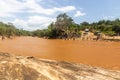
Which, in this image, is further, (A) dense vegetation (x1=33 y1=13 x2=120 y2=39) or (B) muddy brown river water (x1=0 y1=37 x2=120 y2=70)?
(A) dense vegetation (x1=33 y1=13 x2=120 y2=39)

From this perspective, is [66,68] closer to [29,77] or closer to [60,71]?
[60,71]

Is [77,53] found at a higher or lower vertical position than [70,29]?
lower

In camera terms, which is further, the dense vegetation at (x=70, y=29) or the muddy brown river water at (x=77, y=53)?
the dense vegetation at (x=70, y=29)

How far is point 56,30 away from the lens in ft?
196

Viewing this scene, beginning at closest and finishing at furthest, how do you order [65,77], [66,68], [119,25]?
1. [65,77]
2. [66,68]
3. [119,25]

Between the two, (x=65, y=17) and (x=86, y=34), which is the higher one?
(x=65, y=17)

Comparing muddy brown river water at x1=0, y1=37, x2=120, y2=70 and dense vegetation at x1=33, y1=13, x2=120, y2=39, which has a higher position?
dense vegetation at x1=33, y1=13, x2=120, y2=39

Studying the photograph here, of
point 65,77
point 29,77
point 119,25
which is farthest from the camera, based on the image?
point 119,25

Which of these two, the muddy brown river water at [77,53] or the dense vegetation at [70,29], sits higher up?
the dense vegetation at [70,29]

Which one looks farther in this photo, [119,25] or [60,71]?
[119,25]

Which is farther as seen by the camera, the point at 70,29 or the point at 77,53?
the point at 70,29

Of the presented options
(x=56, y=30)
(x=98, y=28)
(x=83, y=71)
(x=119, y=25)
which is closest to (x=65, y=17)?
(x=56, y=30)

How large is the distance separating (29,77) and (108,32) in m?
51.5

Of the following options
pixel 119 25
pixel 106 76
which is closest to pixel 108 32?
pixel 119 25
